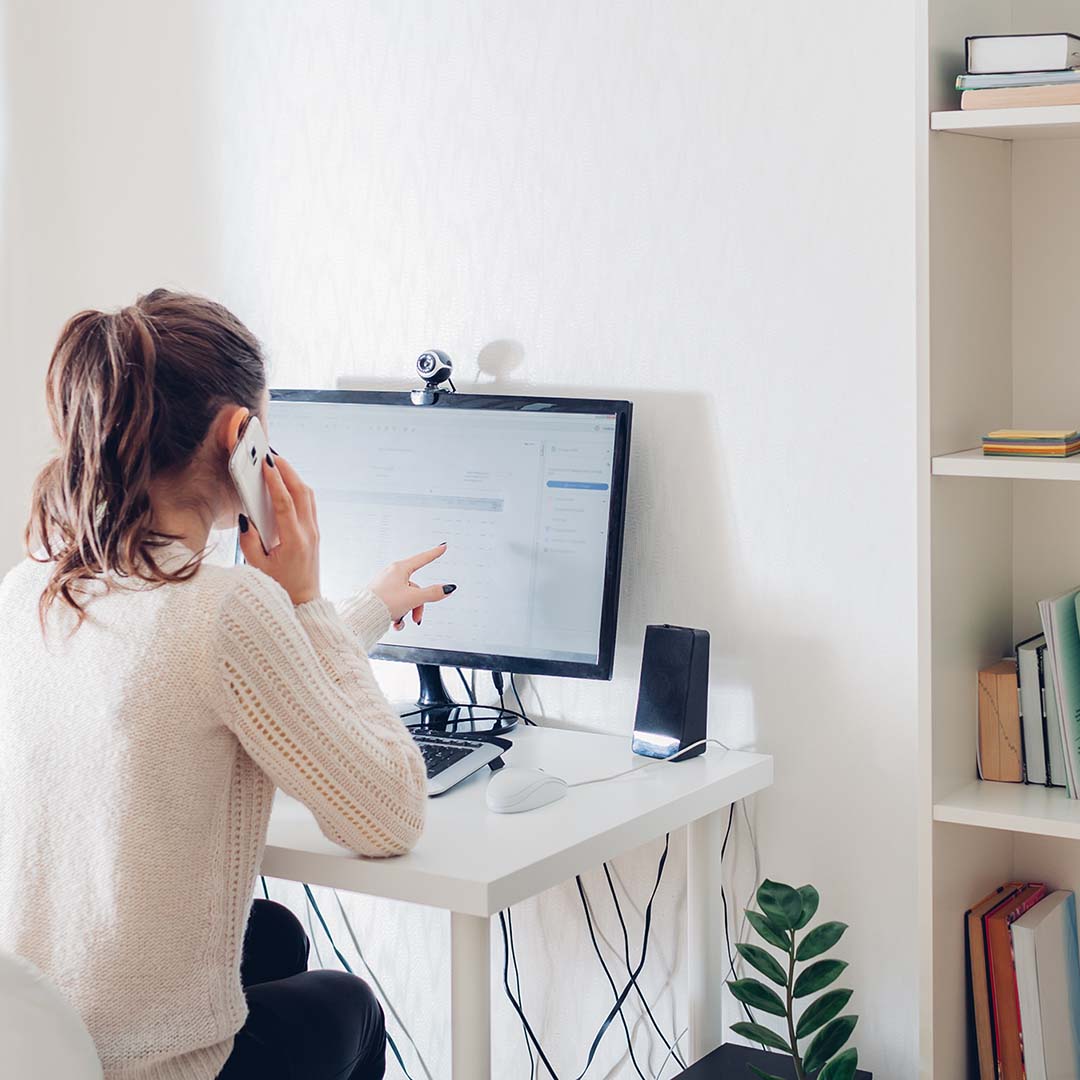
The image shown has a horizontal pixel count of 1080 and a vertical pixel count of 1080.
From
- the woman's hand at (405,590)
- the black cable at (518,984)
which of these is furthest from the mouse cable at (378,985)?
the woman's hand at (405,590)

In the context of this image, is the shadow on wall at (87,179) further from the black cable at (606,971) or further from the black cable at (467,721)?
the black cable at (606,971)

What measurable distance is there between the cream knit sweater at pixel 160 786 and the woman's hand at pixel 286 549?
10 cm

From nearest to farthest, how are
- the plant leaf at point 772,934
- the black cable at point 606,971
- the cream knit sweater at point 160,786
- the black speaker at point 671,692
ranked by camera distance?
1. the cream knit sweater at point 160,786
2. the plant leaf at point 772,934
3. the black speaker at point 671,692
4. the black cable at point 606,971

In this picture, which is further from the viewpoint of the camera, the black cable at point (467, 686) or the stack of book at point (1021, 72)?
the black cable at point (467, 686)

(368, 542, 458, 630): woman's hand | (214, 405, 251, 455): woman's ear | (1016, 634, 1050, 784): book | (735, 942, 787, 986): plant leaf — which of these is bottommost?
(735, 942, 787, 986): plant leaf

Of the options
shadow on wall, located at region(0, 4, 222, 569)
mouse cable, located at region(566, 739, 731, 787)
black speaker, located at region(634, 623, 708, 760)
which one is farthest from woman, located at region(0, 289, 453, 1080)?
shadow on wall, located at region(0, 4, 222, 569)

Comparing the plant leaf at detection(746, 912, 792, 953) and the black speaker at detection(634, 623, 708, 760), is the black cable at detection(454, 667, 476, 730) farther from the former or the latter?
the plant leaf at detection(746, 912, 792, 953)

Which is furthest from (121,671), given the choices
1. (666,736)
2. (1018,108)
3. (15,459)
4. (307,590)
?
(15,459)

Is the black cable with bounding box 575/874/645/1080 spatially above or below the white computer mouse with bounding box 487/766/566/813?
below

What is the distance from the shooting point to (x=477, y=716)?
2.05m

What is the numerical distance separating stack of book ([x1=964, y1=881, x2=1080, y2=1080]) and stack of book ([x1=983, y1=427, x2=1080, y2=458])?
0.52 metres

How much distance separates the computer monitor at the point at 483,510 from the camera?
1.87 m

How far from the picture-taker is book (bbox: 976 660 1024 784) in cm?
160

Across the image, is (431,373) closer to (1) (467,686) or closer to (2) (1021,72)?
(1) (467,686)
